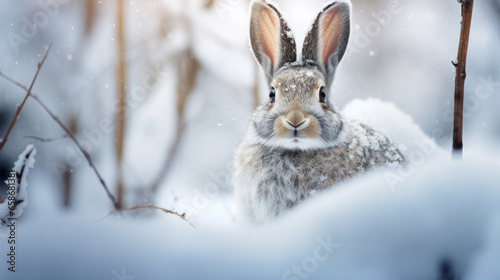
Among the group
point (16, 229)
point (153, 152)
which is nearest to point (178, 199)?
point (153, 152)

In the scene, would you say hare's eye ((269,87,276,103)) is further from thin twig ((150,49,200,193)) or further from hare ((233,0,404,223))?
thin twig ((150,49,200,193))

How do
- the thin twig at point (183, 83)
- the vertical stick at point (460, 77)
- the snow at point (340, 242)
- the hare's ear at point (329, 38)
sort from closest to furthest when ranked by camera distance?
1. the snow at point (340, 242)
2. the vertical stick at point (460, 77)
3. the hare's ear at point (329, 38)
4. the thin twig at point (183, 83)

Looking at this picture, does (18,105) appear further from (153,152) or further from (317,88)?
(317,88)

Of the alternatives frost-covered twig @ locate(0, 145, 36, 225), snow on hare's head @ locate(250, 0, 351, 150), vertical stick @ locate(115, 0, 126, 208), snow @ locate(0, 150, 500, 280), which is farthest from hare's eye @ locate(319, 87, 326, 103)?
frost-covered twig @ locate(0, 145, 36, 225)

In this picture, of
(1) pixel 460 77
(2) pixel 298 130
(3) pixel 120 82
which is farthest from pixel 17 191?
(1) pixel 460 77

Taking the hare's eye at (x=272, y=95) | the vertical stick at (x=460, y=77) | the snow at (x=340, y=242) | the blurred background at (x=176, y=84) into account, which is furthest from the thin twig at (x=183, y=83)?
the vertical stick at (x=460, y=77)

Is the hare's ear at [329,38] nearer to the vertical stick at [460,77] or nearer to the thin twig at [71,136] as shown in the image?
the vertical stick at [460,77]
